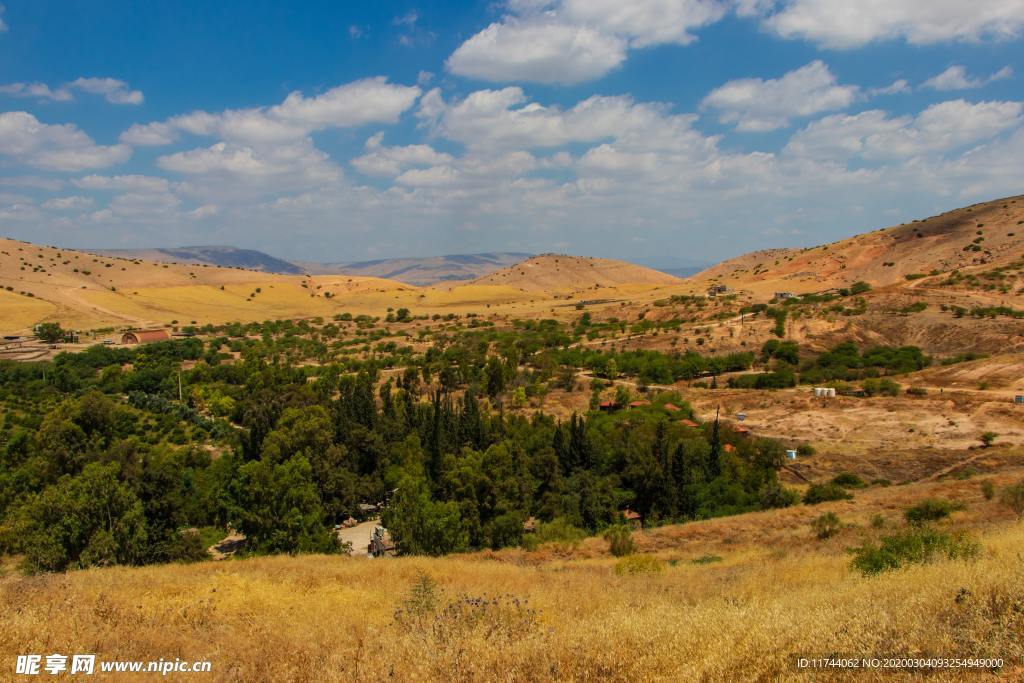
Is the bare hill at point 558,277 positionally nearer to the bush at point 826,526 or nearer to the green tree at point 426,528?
the green tree at point 426,528

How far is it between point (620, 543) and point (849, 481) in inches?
712

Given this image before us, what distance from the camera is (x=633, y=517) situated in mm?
30641

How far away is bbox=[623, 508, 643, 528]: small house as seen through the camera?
2945 centimetres

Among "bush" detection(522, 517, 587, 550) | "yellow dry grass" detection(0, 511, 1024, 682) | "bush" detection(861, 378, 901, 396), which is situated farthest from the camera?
"bush" detection(861, 378, 901, 396)

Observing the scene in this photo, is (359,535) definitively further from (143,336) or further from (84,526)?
(143,336)

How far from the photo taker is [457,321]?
100938mm

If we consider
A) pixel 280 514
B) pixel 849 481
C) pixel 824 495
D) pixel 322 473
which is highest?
pixel 280 514

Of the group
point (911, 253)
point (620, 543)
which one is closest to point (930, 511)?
point (620, 543)

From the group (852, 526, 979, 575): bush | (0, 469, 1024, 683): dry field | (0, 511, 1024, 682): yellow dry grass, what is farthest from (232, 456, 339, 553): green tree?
(852, 526, 979, 575): bush

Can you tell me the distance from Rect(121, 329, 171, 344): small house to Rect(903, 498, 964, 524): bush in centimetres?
8840

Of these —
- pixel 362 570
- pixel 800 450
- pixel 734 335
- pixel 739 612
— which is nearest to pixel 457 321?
pixel 734 335

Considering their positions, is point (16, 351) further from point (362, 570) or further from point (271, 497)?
point (362, 570)

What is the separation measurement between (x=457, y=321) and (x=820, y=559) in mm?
87914

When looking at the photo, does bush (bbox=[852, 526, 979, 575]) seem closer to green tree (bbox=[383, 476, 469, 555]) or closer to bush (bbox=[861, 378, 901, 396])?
green tree (bbox=[383, 476, 469, 555])
